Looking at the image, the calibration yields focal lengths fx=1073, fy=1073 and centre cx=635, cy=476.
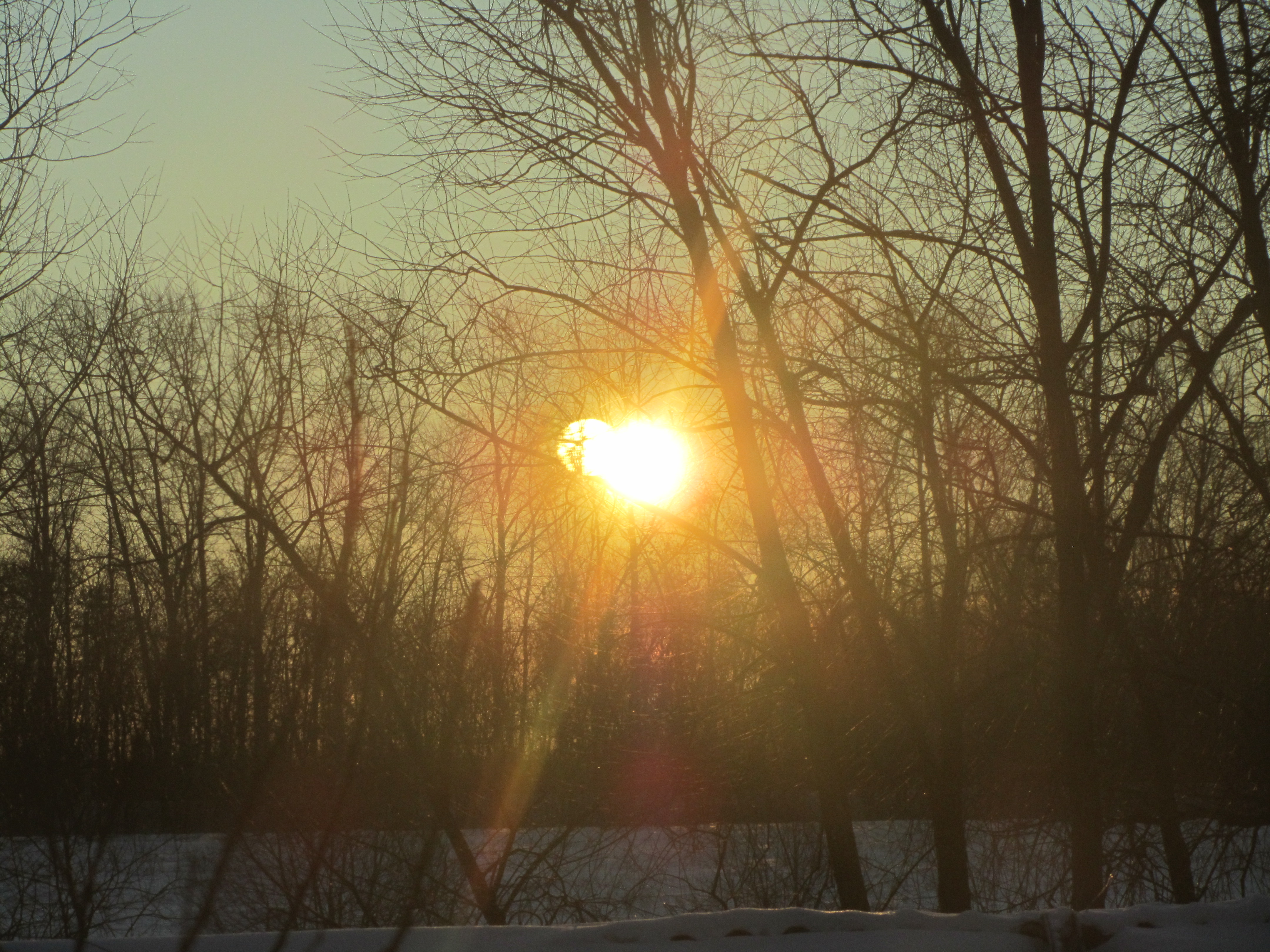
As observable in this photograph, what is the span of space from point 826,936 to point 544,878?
6.76 meters

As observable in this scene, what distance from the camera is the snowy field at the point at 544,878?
6.33m

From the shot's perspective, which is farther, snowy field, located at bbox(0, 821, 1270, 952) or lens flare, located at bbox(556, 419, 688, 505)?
snowy field, located at bbox(0, 821, 1270, 952)

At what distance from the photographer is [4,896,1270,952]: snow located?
4.86 feet

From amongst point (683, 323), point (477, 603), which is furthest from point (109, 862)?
point (477, 603)

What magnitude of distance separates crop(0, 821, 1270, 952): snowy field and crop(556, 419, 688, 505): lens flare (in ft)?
8.53

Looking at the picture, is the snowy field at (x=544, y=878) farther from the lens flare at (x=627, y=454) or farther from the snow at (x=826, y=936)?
the snow at (x=826, y=936)

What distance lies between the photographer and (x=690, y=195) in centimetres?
559

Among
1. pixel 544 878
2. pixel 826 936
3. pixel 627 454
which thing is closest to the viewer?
pixel 826 936

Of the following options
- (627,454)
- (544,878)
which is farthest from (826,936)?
(544,878)

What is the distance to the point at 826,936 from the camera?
1.51 metres

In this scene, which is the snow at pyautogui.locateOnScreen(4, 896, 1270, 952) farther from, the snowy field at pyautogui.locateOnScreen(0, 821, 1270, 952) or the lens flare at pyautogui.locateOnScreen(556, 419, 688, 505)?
the snowy field at pyautogui.locateOnScreen(0, 821, 1270, 952)

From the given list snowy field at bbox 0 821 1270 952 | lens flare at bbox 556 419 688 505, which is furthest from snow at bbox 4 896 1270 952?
snowy field at bbox 0 821 1270 952

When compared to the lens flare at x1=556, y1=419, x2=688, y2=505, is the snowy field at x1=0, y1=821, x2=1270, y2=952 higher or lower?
lower

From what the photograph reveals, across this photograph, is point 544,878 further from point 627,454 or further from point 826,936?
point 826,936
